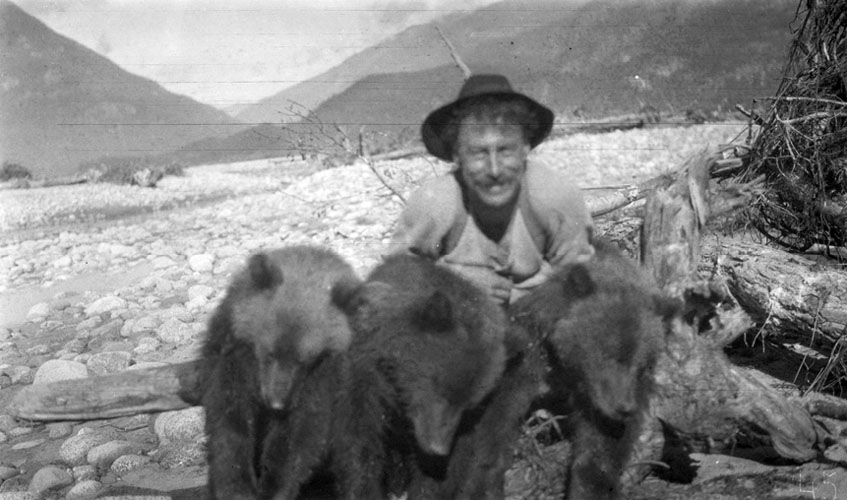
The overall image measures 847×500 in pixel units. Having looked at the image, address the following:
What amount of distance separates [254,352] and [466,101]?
2002mm

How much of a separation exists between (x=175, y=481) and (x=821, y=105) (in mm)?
5819

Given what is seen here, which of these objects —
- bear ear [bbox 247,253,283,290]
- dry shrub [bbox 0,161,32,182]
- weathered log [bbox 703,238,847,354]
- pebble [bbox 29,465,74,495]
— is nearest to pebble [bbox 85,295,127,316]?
pebble [bbox 29,465,74,495]

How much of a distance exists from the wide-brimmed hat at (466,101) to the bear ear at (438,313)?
1.49 meters

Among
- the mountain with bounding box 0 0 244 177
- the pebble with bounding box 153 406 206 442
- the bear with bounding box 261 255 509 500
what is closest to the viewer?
the bear with bounding box 261 255 509 500

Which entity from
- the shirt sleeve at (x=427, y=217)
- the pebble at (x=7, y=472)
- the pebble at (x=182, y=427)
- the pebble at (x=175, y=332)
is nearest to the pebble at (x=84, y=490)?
the pebble at (x=7, y=472)

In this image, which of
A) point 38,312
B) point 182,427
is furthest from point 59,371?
point 38,312

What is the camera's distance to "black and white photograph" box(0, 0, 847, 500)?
12.1 feet

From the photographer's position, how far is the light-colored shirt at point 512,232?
474cm

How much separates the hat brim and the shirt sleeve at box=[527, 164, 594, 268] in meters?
0.25

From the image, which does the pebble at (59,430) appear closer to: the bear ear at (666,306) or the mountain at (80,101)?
the mountain at (80,101)

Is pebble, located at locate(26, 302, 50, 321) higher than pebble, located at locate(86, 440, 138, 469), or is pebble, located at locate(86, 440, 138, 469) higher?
pebble, located at locate(26, 302, 50, 321)

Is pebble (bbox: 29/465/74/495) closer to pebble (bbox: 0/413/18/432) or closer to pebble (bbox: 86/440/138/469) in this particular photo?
pebble (bbox: 86/440/138/469)

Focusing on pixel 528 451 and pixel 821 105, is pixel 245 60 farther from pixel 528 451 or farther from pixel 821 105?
pixel 821 105

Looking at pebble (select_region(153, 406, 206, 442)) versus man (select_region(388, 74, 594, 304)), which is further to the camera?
pebble (select_region(153, 406, 206, 442))
